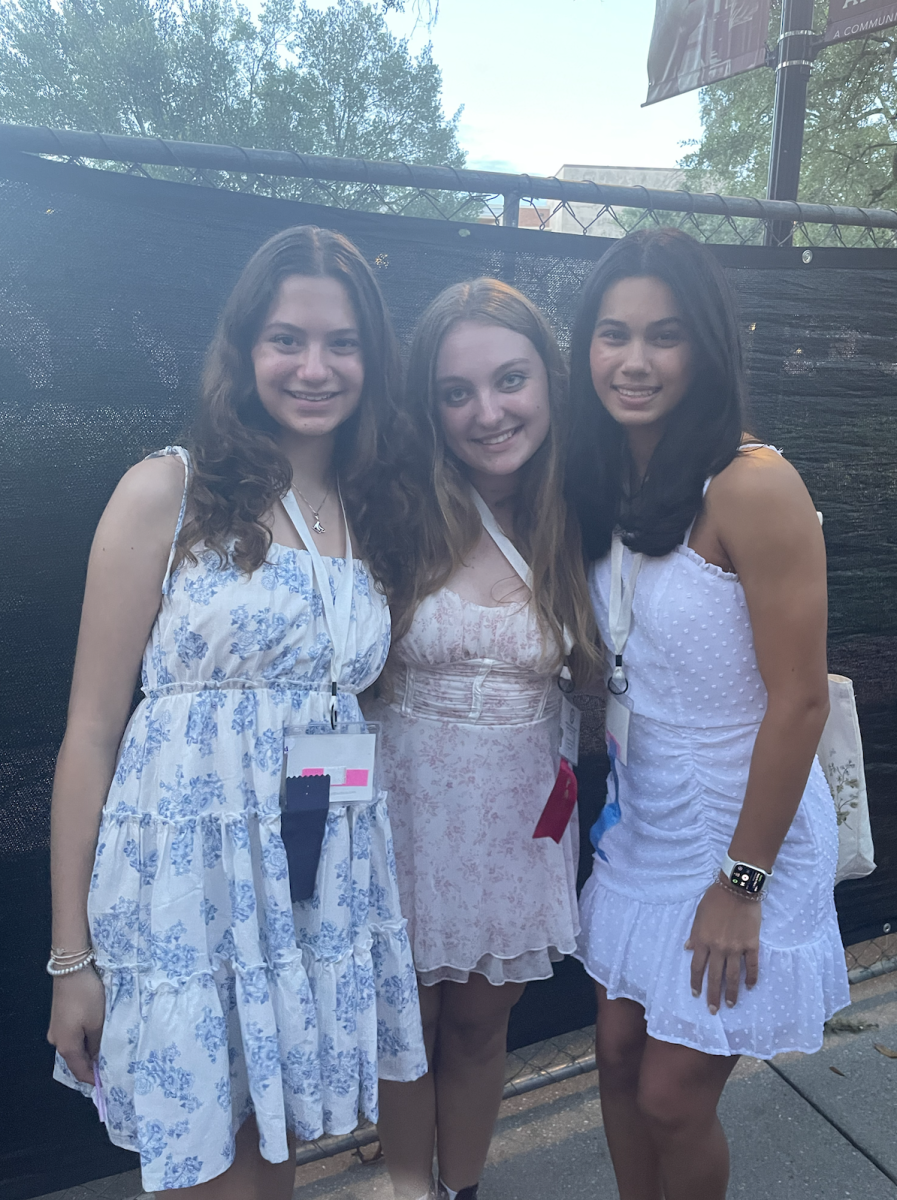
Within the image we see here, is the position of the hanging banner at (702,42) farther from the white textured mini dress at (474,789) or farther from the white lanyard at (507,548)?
the white textured mini dress at (474,789)

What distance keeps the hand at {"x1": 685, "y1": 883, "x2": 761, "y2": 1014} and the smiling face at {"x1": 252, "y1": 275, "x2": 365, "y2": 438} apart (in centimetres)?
117

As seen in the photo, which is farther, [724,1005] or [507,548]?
[507,548]

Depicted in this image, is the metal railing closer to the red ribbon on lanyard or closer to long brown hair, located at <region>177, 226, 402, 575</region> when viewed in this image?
long brown hair, located at <region>177, 226, 402, 575</region>

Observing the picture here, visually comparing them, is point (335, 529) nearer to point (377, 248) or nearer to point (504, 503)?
point (504, 503)

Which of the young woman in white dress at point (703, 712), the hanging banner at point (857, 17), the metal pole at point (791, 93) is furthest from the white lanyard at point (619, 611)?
the hanging banner at point (857, 17)

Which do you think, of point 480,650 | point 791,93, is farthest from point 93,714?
point 791,93

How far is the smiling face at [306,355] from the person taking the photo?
1.57 m

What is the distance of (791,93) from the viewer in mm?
2625

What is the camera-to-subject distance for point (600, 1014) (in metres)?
1.80

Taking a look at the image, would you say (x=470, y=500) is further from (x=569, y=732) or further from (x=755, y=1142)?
(x=755, y=1142)

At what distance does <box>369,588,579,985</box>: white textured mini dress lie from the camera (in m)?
1.77

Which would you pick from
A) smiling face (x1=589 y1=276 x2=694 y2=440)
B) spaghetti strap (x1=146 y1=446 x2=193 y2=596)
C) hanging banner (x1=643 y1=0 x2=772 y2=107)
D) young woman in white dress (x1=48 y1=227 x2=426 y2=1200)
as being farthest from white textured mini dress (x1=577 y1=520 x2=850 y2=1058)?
hanging banner (x1=643 y1=0 x2=772 y2=107)

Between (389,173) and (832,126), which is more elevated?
(832,126)

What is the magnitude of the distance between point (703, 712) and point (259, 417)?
40.8 inches
